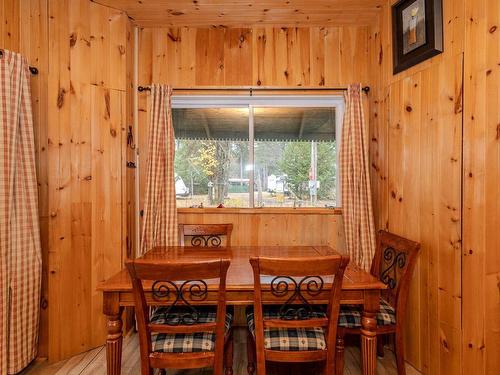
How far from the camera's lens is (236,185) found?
2721mm

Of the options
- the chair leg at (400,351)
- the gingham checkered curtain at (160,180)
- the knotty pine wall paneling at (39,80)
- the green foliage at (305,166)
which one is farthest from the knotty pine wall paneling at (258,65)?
the chair leg at (400,351)

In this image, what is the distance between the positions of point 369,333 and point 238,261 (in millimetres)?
851

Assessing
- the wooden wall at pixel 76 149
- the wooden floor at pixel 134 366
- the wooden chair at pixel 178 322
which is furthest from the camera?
the wooden wall at pixel 76 149

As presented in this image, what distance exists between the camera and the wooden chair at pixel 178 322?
129 cm

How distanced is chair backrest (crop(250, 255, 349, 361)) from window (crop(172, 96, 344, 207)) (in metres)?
1.23

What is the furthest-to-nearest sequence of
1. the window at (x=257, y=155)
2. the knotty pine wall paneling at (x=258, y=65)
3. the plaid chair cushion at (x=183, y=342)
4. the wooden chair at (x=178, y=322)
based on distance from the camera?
the window at (x=257, y=155), the knotty pine wall paneling at (x=258, y=65), the plaid chair cushion at (x=183, y=342), the wooden chair at (x=178, y=322)

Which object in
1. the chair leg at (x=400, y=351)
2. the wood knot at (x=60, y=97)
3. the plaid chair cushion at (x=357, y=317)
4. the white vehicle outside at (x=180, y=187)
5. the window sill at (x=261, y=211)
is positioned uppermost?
the wood knot at (x=60, y=97)

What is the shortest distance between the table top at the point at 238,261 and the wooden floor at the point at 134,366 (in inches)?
29.7

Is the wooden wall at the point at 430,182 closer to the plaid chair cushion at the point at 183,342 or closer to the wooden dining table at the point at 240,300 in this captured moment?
the wooden dining table at the point at 240,300

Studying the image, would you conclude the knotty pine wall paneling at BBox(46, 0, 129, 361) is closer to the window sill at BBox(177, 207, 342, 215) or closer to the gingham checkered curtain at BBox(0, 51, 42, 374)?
the gingham checkered curtain at BBox(0, 51, 42, 374)

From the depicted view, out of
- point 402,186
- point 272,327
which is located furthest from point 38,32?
point 402,186

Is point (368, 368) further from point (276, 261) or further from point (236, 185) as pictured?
point (236, 185)

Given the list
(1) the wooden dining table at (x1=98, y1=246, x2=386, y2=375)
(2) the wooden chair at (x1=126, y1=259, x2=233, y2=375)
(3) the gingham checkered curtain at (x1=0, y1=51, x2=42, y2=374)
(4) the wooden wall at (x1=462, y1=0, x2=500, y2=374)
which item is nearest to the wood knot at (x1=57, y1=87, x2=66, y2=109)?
(3) the gingham checkered curtain at (x1=0, y1=51, x2=42, y2=374)

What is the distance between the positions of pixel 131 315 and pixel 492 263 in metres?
2.60
